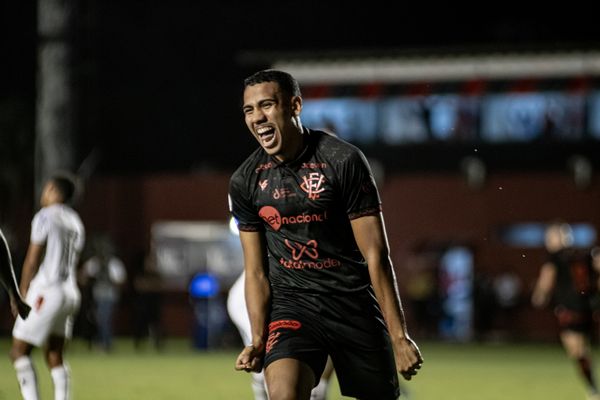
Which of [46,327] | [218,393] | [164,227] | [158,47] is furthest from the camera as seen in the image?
[158,47]

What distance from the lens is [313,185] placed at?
647cm

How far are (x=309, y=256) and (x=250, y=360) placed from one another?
59 cm

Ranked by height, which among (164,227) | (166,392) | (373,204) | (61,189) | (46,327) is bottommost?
(164,227)

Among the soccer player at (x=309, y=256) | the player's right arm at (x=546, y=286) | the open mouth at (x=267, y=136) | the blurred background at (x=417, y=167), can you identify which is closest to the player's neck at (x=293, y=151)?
the soccer player at (x=309, y=256)

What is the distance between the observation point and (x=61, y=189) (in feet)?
35.5

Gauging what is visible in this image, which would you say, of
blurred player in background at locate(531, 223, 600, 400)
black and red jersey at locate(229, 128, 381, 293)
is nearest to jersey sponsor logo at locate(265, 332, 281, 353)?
black and red jersey at locate(229, 128, 381, 293)

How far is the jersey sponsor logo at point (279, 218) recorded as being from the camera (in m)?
6.52

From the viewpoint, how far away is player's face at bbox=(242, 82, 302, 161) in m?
6.33

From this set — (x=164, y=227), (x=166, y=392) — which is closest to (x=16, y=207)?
(x=164, y=227)

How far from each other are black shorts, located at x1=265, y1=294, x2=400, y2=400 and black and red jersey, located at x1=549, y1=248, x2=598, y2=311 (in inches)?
350

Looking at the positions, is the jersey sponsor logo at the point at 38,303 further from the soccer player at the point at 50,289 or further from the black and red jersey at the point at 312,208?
the black and red jersey at the point at 312,208

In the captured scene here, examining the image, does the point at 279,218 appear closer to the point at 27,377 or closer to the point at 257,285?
the point at 257,285

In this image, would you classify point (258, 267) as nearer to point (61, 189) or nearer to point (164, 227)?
point (61, 189)

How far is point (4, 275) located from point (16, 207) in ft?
87.3
